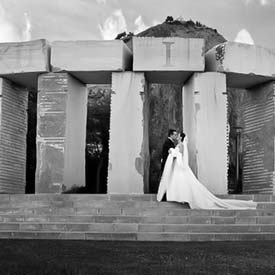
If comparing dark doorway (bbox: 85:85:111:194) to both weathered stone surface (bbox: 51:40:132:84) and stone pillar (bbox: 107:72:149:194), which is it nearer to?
stone pillar (bbox: 107:72:149:194)

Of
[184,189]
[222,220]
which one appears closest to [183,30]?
[184,189]

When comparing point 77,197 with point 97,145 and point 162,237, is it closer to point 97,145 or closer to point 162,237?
point 162,237

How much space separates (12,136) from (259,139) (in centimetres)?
705

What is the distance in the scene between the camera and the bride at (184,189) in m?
12.8

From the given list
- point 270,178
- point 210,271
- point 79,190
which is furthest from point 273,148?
point 210,271

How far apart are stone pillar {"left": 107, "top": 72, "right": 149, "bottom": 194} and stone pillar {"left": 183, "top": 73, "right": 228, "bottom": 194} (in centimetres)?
139

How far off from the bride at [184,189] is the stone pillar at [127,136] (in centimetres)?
163

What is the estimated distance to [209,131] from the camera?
1519cm

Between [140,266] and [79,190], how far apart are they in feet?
28.3

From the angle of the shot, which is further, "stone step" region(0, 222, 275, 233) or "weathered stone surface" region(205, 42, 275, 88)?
"weathered stone surface" region(205, 42, 275, 88)

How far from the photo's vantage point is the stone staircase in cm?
1105

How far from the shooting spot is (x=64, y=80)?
50.3 ft

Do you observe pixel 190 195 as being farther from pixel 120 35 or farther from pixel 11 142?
pixel 120 35

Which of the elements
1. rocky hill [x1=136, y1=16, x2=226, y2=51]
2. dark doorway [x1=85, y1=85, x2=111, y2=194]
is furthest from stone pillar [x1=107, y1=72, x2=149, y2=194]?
rocky hill [x1=136, y1=16, x2=226, y2=51]
